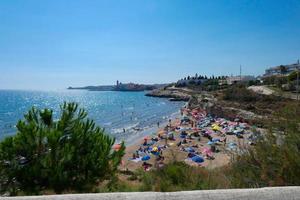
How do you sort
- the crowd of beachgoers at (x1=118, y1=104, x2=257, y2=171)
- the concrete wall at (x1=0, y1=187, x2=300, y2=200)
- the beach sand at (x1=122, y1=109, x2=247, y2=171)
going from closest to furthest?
the concrete wall at (x1=0, y1=187, x2=300, y2=200) < the beach sand at (x1=122, y1=109, x2=247, y2=171) < the crowd of beachgoers at (x1=118, y1=104, x2=257, y2=171)

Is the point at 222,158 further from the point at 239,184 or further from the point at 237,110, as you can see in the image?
the point at 237,110

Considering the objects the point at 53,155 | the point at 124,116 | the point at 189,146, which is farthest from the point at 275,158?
the point at 124,116

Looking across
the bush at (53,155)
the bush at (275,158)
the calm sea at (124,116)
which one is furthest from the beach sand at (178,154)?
the bush at (275,158)

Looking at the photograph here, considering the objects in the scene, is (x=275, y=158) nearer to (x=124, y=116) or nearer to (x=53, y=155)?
(x=53, y=155)

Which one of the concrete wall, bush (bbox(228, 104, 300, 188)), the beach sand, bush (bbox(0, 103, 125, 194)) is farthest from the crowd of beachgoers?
the concrete wall

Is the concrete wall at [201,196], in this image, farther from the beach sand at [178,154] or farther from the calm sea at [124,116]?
the beach sand at [178,154]

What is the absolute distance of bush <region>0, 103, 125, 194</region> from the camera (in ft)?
18.0

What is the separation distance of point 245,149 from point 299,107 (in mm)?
1214

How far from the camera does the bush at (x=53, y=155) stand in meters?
5.50

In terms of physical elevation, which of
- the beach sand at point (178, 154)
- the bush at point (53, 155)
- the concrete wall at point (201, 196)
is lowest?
the beach sand at point (178, 154)

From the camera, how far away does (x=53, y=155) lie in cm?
568

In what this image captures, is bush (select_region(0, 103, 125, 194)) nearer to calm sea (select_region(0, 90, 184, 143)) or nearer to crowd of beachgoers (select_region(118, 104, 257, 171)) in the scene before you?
calm sea (select_region(0, 90, 184, 143))

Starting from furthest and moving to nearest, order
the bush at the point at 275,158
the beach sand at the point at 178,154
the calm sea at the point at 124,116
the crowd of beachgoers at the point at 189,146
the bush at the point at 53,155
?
1. the calm sea at the point at 124,116
2. the crowd of beachgoers at the point at 189,146
3. the beach sand at the point at 178,154
4. the bush at the point at 53,155
5. the bush at the point at 275,158

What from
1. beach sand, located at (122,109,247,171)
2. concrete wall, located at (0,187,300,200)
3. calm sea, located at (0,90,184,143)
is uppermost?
concrete wall, located at (0,187,300,200)
